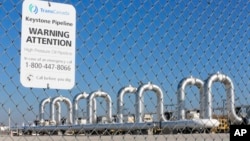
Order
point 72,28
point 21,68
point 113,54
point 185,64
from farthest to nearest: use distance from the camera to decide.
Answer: point 185,64
point 113,54
point 72,28
point 21,68

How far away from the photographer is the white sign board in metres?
2.79

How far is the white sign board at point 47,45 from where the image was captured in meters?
2.79

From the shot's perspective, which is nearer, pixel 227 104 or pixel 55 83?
pixel 55 83

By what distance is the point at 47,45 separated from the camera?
2.87 metres

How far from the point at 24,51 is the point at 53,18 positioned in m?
0.31

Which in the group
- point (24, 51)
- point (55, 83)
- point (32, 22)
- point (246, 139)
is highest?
point (32, 22)

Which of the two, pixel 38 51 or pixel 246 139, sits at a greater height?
pixel 38 51

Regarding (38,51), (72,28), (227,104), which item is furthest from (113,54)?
(227,104)

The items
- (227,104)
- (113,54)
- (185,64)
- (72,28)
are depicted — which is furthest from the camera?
(227,104)

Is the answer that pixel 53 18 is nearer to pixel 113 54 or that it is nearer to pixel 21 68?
pixel 21 68

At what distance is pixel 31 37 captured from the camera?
281 centimetres

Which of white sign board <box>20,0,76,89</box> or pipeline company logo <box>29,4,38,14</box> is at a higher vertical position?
pipeline company logo <box>29,4,38,14</box>

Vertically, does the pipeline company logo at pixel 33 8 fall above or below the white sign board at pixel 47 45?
above

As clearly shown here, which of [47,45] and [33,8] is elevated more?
[33,8]
